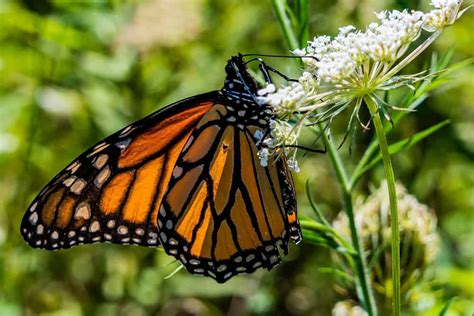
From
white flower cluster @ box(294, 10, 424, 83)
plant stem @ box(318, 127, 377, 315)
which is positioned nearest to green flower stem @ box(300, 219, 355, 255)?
plant stem @ box(318, 127, 377, 315)

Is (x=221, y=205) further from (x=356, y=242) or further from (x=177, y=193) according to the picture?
(x=356, y=242)

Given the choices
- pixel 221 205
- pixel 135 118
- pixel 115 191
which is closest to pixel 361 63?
pixel 221 205

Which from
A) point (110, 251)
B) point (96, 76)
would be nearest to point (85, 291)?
point (110, 251)

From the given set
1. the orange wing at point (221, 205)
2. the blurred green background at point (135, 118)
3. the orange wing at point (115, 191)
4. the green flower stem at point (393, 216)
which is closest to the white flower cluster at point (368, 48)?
the green flower stem at point (393, 216)

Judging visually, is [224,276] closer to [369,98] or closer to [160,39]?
[369,98]

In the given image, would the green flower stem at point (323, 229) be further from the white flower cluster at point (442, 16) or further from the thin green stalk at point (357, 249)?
the white flower cluster at point (442, 16)

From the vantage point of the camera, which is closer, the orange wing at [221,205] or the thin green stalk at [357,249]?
the thin green stalk at [357,249]
